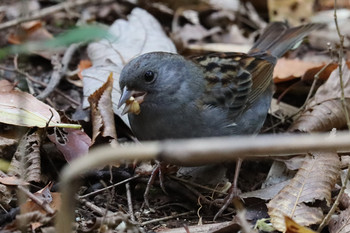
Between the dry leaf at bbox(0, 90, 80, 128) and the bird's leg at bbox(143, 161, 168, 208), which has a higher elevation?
the dry leaf at bbox(0, 90, 80, 128)

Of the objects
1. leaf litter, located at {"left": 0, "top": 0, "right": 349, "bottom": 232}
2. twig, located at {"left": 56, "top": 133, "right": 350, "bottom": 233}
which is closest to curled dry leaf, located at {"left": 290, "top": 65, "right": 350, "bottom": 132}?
leaf litter, located at {"left": 0, "top": 0, "right": 349, "bottom": 232}

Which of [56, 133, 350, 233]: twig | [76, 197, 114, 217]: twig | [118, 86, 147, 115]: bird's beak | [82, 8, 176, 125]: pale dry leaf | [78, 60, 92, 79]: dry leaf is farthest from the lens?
[78, 60, 92, 79]: dry leaf

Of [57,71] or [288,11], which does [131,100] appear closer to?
[57,71]

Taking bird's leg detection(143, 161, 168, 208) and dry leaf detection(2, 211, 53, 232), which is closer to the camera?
dry leaf detection(2, 211, 53, 232)

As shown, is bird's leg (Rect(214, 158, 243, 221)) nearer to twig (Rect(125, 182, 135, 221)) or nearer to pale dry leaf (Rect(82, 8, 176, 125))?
twig (Rect(125, 182, 135, 221))

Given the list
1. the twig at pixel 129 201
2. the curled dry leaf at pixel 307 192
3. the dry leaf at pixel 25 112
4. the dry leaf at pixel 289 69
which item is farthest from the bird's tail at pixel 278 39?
the dry leaf at pixel 25 112

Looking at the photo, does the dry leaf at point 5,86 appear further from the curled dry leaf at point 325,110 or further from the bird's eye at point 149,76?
→ the curled dry leaf at point 325,110

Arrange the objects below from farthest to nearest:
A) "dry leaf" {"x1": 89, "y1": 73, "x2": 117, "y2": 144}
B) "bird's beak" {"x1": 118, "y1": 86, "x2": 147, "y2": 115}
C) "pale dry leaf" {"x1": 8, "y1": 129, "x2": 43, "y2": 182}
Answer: "dry leaf" {"x1": 89, "y1": 73, "x2": 117, "y2": 144}
"bird's beak" {"x1": 118, "y1": 86, "x2": 147, "y2": 115}
"pale dry leaf" {"x1": 8, "y1": 129, "x2": 43, "y2": 182}

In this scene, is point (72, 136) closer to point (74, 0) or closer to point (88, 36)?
point (88, 36)
